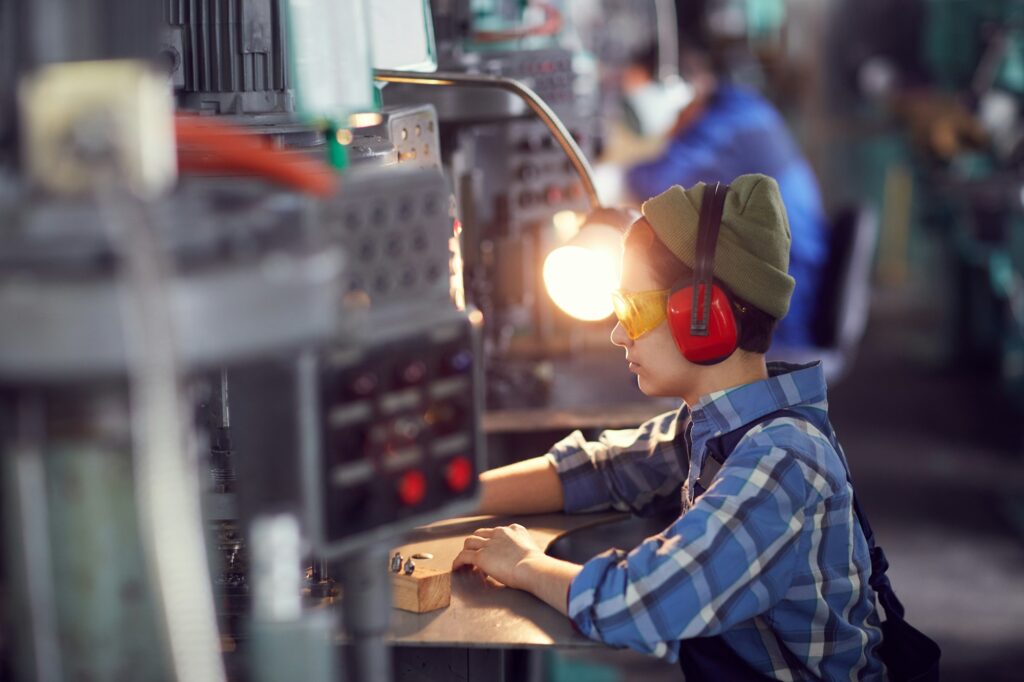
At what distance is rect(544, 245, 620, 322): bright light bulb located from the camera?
69.8 inches

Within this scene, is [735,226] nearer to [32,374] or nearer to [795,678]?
[795,678]

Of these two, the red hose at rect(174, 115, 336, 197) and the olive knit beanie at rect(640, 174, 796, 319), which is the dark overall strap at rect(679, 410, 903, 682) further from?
the red hose at rect(174, 115, 336, 197)

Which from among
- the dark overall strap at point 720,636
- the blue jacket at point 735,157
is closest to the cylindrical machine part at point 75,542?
the dark overall strap at point 720,636

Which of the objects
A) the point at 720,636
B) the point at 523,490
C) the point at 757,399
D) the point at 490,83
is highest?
the point at 490,83

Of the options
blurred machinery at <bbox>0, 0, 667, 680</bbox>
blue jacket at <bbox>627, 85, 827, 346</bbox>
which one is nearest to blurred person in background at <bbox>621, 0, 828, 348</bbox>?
blue jacket at <bbox>627, 85, 827, 346</bbox>

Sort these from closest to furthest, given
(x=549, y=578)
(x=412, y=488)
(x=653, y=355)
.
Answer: (x=412, y=488)
(x=549, y=578)
(x=653, y=355)

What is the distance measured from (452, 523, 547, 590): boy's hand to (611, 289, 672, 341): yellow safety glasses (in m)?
0.30

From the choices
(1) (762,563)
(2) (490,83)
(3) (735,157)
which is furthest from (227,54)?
(3) (735,157)

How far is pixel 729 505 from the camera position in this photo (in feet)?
4.94

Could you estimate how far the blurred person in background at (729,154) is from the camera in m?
3.60

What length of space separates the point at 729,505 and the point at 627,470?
43 cm

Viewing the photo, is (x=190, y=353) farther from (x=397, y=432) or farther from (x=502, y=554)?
(x=502, y=554)

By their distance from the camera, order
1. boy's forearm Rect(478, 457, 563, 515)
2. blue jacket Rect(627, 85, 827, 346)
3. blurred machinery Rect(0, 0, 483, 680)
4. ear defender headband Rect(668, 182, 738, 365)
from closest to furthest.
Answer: blurred machinery Rect(0, 0, 483, 680) < ear defender headband Rect(668, 182, 738, 365) < boy's forearm Rect(478, 457, 563, 515) < blue jacket Rect(627, 85, 827, 346)

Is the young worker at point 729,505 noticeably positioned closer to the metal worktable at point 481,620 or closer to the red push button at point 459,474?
the metal worktable at point 481,620
